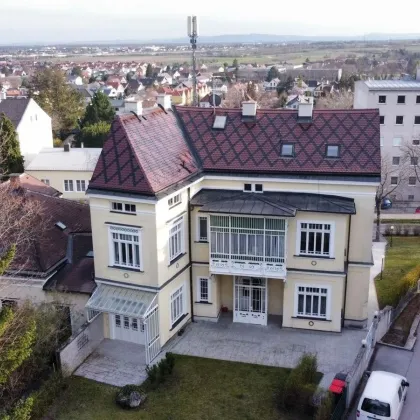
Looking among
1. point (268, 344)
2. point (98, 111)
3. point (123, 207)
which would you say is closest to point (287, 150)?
point (123, 207)

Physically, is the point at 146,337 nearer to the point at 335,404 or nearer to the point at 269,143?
the point at 335,404

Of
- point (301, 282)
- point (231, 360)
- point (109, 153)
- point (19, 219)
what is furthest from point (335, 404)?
point (19, 219)

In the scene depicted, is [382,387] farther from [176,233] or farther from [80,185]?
[80,185]

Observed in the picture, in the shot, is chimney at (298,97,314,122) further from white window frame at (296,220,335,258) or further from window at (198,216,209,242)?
window at (198,216,209,242)

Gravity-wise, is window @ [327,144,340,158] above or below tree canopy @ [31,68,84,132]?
above

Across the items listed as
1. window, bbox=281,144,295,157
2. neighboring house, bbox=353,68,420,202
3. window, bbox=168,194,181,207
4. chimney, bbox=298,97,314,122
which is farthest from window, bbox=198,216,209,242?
neighboring house, bbox=353,68,420,202

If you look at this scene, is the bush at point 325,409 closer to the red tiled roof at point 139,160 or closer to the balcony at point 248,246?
the balcony at point 248,246
